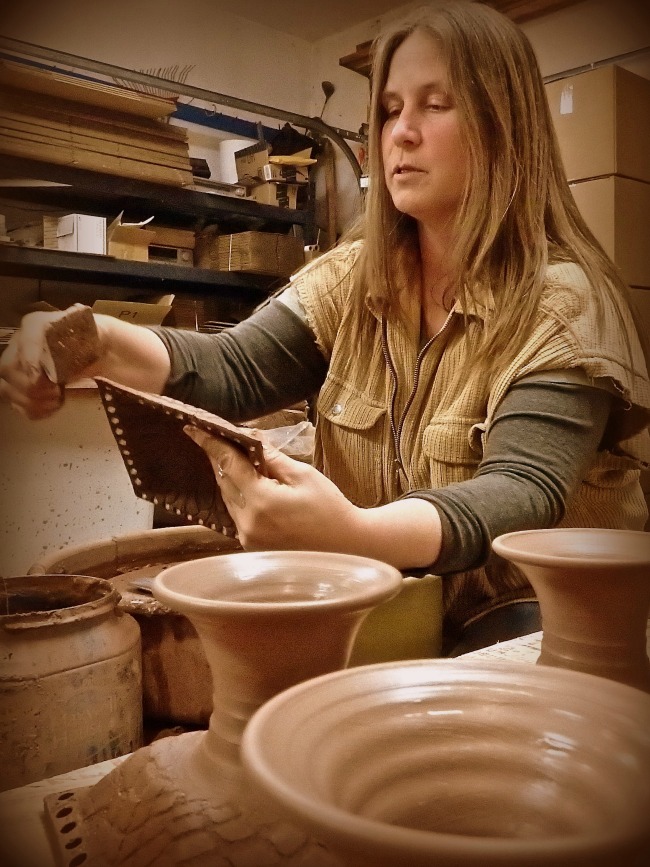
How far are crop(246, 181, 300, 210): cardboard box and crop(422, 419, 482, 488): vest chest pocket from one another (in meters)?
0.34

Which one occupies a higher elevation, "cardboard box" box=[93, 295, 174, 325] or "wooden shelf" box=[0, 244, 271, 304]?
"wooden shelf" box=[0, 244, 271, 304]

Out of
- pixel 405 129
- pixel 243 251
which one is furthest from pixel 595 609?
pixel 243 251

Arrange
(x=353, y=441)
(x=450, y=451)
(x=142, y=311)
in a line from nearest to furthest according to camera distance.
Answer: (x=142, y=311) → (x=450, y=451) → (x=353, y=441)

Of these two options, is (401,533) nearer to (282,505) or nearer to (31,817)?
(282,505)

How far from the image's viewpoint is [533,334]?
34.1 inches

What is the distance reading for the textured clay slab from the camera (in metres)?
0.60

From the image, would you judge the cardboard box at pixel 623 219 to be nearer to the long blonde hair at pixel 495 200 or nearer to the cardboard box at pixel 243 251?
the long blonde hair at pixel 495 200

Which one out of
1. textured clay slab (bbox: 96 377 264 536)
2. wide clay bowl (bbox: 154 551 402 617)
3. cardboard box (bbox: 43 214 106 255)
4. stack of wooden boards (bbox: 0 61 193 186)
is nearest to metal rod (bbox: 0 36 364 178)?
stack of wooden boards (bbox: 0 61 193 186)

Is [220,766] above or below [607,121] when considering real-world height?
below

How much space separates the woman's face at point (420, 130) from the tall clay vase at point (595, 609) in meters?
0.39

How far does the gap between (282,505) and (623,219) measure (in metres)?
0.37

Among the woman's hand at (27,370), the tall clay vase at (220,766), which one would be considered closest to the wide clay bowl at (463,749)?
the tall clay vase at (220,766)

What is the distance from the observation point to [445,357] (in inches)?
38.1

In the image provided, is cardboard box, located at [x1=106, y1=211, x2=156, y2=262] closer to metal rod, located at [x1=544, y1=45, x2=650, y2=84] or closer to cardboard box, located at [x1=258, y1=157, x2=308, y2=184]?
cardboard box, located at [x1=258, y1=157, x2=308, y2=184]
